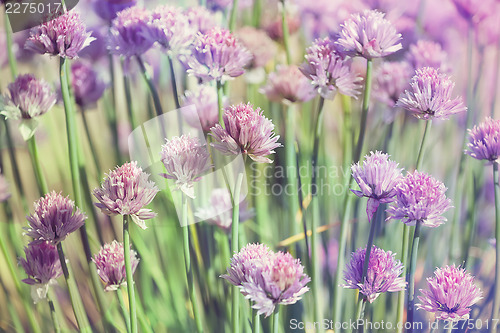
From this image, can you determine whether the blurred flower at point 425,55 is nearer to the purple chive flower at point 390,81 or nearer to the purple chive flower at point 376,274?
the purple chive flower at point 390,81

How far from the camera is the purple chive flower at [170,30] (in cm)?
50

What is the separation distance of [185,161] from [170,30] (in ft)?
0.49

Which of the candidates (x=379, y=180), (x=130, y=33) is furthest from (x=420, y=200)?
(x=130, y=33)

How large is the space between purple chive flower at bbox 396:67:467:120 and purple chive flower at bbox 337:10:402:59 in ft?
0.15

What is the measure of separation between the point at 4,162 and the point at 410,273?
0.49m

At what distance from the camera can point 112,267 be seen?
49 centimetres

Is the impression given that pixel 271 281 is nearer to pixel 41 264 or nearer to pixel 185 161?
pixel 185 161

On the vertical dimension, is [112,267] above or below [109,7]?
below

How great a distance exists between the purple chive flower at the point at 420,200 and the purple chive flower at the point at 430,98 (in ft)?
0.23

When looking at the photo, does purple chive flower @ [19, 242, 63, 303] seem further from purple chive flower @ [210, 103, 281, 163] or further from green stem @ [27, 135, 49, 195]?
purple chive flower @ [210, 103, 281, 163]

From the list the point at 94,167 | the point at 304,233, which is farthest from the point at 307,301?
the point at 94,167

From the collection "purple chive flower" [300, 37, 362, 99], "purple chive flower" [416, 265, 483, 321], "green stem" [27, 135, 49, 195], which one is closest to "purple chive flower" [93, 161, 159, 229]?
"green stem" [27, 135, 49, 195]

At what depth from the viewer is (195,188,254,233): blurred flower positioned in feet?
1.72

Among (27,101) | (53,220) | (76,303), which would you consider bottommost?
(76,303)
